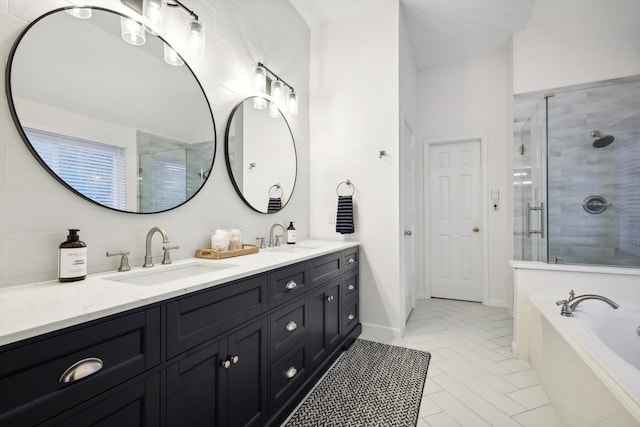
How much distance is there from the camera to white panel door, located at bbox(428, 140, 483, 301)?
12.4 ft

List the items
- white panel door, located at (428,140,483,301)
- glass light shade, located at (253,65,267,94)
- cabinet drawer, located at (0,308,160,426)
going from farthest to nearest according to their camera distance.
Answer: white panel door, located at (428,140,483,301) < glass light shade, located at (253,65,267,94) < cabinet drawer, located at (0,308,160,426)

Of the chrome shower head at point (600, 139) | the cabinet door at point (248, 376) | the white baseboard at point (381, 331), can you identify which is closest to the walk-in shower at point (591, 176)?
the chrome shower head at point (600, 139)

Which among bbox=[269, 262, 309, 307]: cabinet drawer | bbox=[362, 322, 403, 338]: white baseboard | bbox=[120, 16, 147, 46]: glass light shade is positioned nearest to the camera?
bbox=[120, 16, 147, 46]: glass light shade

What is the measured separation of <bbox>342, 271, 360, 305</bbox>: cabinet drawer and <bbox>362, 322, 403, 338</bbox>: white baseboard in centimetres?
35

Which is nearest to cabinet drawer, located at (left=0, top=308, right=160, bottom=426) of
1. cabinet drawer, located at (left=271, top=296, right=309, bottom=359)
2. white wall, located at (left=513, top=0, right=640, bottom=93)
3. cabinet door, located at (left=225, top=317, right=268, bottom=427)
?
cabinet door, located at (left=225, top=317, right=268, bottom=427)

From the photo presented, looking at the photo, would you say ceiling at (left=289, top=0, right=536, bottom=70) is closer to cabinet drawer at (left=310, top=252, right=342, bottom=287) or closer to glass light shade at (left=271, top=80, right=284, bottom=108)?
glass light shade at (left=271, top=80, right=284, bottom=108)

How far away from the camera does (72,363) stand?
2.41 feet

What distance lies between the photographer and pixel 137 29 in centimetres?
143

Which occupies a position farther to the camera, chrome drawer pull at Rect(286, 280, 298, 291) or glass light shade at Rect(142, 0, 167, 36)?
chrome drawer pull at Rect(286, 280, 298, 291)

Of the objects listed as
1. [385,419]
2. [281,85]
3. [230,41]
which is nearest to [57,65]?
[230,41]

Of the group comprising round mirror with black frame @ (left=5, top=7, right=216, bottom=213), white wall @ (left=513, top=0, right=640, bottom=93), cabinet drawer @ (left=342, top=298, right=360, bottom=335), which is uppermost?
white wall @ (left=513, top=0, right=640, bottom=93)

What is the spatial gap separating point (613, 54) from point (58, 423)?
457 centimetres

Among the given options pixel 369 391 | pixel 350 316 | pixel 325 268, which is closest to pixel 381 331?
pixel 350 316

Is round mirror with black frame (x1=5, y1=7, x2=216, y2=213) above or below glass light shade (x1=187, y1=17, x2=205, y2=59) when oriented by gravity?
below
